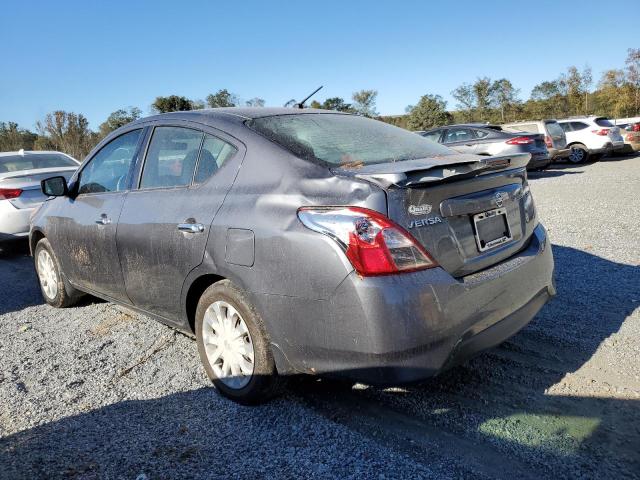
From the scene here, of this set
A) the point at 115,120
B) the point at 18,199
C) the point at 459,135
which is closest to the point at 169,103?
the point at 115,120

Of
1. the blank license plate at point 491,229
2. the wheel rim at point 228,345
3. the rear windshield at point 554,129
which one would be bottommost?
the wheel rim at point 228,345

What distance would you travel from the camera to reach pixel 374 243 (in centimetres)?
219

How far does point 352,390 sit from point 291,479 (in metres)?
0.83

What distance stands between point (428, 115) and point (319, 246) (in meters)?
44.3

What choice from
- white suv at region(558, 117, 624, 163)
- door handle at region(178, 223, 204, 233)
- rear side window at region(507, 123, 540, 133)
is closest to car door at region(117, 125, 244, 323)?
door handle at region(178, 223, 204, 233)

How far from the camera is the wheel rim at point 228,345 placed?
275cm

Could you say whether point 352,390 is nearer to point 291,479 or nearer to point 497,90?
point 291,479

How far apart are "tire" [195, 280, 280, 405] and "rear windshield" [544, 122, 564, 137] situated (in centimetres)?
1501

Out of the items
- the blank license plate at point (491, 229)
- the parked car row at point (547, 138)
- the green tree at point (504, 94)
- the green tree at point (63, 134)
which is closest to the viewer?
the blank license plate at point (491, 229)

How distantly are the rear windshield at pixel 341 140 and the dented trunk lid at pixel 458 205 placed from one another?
0.67 ft

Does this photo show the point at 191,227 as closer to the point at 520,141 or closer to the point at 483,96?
the point at 520,141

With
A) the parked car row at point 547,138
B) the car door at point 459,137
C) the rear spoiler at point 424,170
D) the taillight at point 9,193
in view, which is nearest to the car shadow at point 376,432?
the rear spoiler at point 424,170

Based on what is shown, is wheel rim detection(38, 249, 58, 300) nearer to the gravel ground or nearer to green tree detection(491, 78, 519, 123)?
the gravel ground

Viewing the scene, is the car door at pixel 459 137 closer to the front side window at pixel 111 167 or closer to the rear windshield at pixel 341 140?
the rear windshield at pixel 341 140
